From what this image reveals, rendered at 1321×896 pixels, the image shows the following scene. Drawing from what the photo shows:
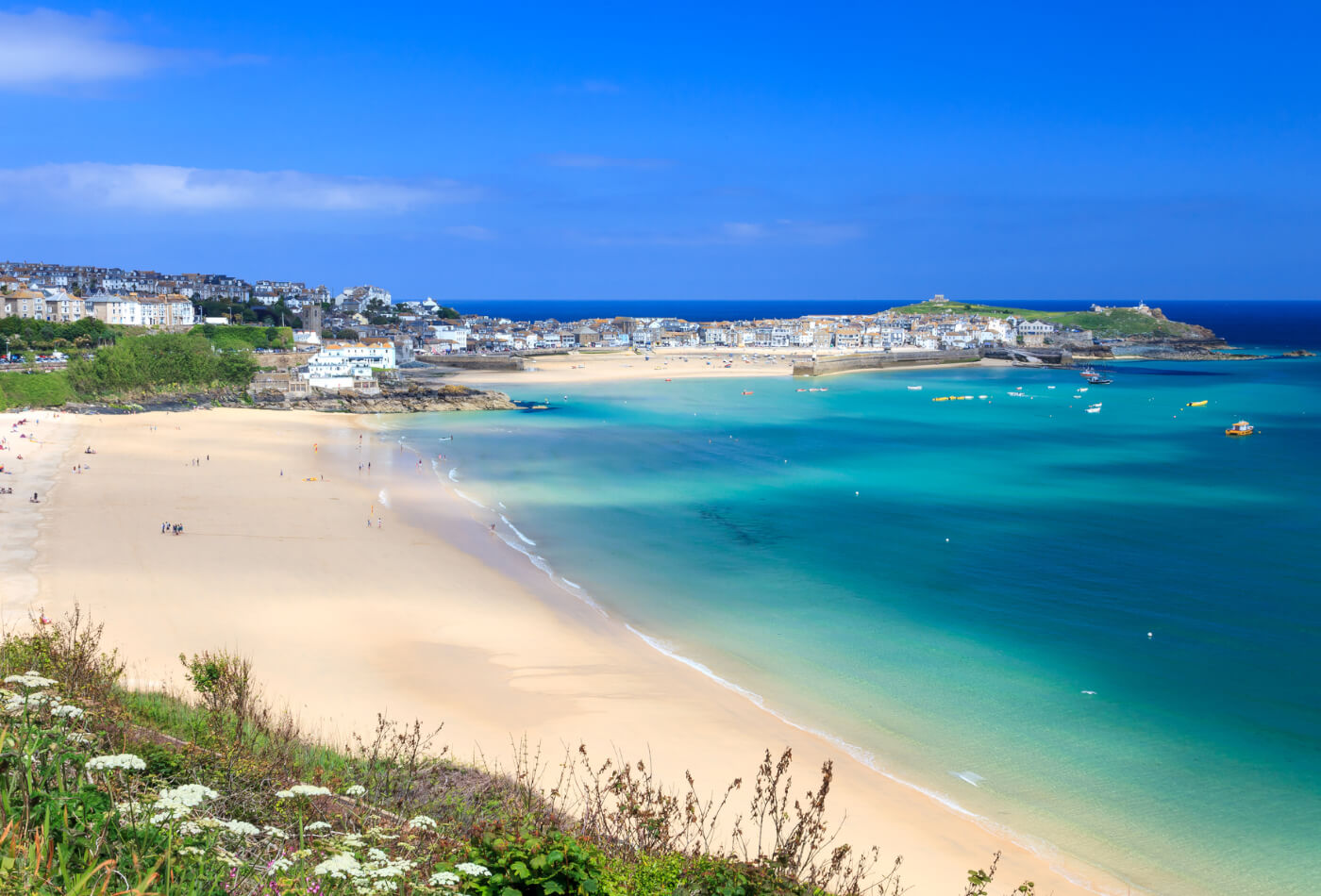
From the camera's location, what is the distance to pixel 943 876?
902 centimetres

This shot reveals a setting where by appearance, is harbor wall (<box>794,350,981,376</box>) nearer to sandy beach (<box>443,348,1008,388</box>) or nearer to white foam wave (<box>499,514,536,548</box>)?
sandy beach (<box>443,348,1008,388</box>)

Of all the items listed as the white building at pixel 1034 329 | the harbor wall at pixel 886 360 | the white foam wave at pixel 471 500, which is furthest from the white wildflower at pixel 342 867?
the white building at pixel 1034 329

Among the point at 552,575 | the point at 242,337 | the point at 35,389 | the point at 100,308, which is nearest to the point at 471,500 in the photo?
the point at 552,575

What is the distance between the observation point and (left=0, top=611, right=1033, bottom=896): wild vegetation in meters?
3.74

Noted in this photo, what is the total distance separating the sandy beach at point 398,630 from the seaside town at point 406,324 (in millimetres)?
38843

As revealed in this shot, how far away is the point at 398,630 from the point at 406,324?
9434 centimetres

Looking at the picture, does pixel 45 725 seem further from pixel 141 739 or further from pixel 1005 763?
pixel 1005 763

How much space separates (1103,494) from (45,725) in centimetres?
3095

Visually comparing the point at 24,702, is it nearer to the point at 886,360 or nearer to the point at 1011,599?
the point at 1011,599

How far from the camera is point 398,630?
1602 centimetres

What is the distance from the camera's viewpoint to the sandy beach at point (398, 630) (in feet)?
35.7

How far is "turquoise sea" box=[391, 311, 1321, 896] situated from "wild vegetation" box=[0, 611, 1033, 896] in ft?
15.1

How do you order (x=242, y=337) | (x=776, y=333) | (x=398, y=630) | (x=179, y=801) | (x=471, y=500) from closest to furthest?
1. (x=179, y=801)
2. (x=398, y=630)
3. (x=471, y=500)
4. (x=242, y=337)
5. (x=776, y=333)

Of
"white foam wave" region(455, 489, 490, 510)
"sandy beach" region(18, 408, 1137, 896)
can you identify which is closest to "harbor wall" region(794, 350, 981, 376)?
"white foam wave" region(455, 489, 490, 510)
